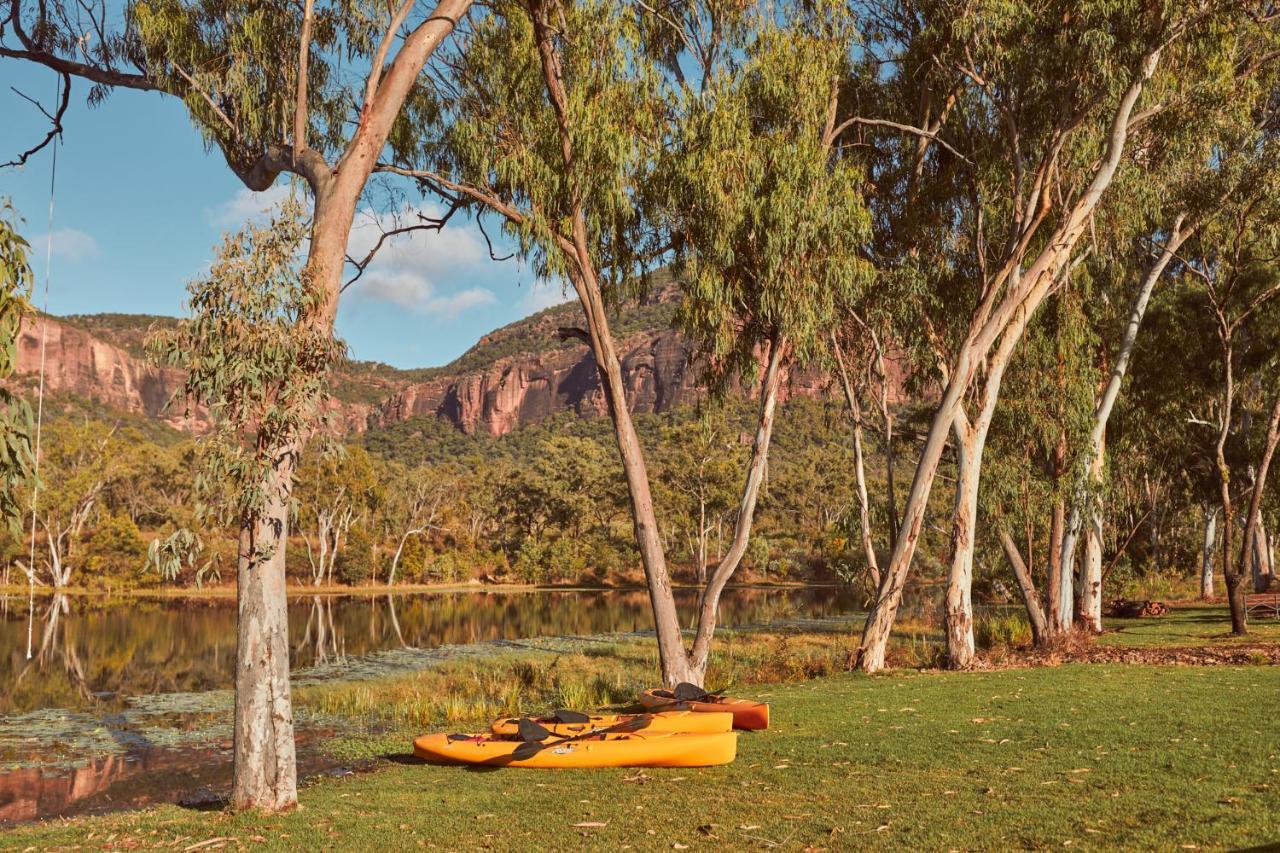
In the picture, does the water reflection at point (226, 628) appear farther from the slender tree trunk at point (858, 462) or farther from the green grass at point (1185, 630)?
the green grass at point (1185, 630)

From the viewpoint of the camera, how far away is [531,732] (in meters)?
5.59

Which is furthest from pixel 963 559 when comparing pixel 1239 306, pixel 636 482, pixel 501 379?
pixel 501 379

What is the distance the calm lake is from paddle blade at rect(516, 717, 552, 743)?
1.67 m

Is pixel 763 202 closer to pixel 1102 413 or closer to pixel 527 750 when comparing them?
pixel 527 750

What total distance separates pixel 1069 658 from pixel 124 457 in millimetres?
32582

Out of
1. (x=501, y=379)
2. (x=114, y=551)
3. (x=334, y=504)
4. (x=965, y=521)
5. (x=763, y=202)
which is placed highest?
(x=501, y=379)

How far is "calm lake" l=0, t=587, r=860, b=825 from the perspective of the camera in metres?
6.83

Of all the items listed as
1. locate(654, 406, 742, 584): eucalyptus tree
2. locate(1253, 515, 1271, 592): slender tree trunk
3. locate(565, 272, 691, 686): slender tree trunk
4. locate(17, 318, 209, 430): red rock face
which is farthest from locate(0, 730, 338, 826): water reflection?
locate(17, 318, 209, 430): red rock face

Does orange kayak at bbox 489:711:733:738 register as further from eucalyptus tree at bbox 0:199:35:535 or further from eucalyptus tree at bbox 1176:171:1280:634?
eucalyptus tree at bbox 1176:171:1280:634

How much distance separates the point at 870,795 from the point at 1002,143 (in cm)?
875

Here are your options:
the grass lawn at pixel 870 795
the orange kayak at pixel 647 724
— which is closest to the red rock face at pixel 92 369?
the orange kayak at pixel 647 724

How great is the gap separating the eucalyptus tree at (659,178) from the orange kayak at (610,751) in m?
2.44

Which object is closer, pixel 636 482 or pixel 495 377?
pixel 636 482

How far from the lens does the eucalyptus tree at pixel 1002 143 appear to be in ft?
31.4
